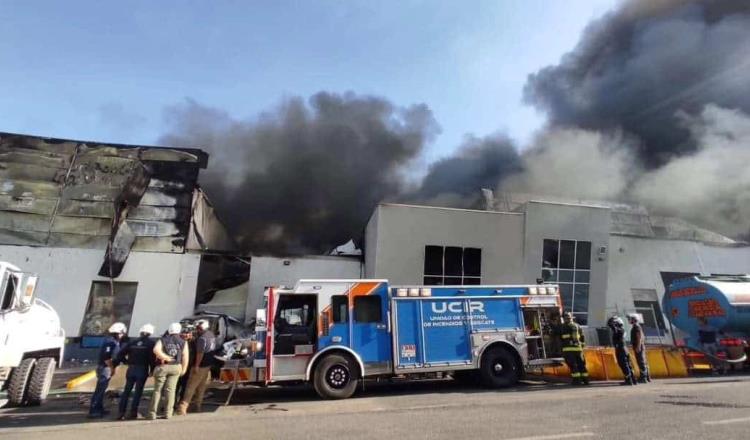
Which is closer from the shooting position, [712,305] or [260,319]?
[260,319]

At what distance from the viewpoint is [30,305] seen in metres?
7.52

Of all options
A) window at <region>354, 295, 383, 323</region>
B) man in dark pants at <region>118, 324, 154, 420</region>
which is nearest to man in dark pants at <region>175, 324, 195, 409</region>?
man in dark pants at <region>118, 324, 154, 420</region>

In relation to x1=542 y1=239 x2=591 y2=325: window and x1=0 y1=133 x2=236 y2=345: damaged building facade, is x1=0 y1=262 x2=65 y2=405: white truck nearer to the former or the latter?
x1=0 y1=133 x2=236 y2=345: damaged building facade

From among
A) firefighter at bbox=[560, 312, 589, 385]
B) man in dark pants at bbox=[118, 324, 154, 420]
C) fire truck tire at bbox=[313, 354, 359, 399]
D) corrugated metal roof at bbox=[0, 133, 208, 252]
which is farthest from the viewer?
corrugated metal roof at bbox=[0, 133, 208, 252]

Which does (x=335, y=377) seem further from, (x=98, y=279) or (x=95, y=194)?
(x=95, y=194)

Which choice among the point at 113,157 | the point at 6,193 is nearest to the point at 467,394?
the point at 113,157

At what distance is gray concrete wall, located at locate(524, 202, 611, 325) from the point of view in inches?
719

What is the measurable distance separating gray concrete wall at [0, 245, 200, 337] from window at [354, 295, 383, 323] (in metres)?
9.89

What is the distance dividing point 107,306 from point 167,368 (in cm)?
1137

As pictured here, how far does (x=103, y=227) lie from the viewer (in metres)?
16.4

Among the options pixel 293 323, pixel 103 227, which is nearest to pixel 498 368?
pixel 293 323

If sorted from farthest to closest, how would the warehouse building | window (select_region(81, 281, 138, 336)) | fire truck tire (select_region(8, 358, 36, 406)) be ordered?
the warehouse building
window (select_region(81, 281, 138, 336))
fire truck tire (select_region(8, 358, 36, 406))

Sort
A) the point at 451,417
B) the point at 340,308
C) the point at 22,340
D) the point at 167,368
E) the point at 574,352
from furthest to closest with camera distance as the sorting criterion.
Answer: the point at 574,352, the point at 340,308, the point at 22,340, the point at 167,368, the point at 451,417

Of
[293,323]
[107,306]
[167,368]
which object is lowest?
[167,368]
